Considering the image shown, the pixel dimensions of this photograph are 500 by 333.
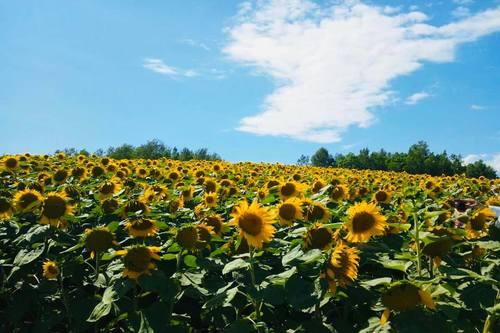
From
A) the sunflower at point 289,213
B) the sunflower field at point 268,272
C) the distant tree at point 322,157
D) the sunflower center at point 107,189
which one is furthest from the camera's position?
the distant tree at point 322,157

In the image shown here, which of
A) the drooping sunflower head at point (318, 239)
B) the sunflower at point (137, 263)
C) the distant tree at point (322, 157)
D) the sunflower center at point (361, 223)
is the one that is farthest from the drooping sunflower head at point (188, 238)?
the distant tree at point (322, 157)

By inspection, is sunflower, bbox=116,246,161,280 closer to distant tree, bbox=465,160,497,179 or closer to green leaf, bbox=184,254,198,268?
green leaf, bbox=184,254,198,268

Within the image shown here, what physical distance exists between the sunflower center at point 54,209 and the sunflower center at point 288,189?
2598 millimetres

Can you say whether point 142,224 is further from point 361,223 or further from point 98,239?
point 361,223

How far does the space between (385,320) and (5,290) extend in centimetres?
402

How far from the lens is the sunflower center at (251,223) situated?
3.66 metres

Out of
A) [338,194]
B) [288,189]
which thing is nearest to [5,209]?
[288,189]

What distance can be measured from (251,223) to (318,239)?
1.85ft

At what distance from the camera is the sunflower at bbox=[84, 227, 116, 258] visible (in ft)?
12.9

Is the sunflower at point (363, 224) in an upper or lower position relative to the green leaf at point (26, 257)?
upper

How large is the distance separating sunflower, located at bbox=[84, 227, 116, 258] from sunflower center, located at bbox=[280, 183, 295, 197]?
8.80 ft

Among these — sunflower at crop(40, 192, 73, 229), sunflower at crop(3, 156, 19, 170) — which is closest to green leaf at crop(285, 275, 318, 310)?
sunflower at crop(40, 192, 73, 229)

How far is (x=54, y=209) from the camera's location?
15.6 feet

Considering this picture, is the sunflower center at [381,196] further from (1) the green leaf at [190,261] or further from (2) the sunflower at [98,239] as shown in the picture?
(2) the sunflower at [98,239]
